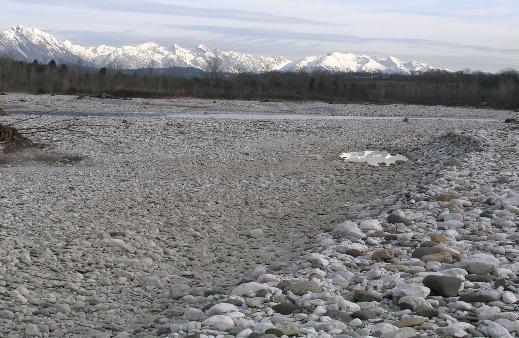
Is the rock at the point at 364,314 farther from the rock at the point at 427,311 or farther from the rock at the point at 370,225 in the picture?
the rock at the point at 370,225

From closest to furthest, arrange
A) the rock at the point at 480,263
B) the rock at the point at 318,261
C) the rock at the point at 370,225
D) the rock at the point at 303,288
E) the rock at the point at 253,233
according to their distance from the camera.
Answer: the rock at the point at 303,288, the rock at the point at 480,263, the rock at the point at 318,261, the rock at the point at 370,225, the rock at the point at 253,233

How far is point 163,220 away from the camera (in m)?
11.1

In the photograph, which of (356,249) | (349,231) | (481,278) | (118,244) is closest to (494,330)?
(481,278)

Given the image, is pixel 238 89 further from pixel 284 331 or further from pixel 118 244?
pixel 284 331

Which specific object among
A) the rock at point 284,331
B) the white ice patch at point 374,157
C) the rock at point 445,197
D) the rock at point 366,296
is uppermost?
the rock at point 445,197

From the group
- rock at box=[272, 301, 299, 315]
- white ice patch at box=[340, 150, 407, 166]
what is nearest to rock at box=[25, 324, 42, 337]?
rock at box=[272, 301, 299, 315]

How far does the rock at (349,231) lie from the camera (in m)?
8.80

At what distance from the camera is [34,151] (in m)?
20.2

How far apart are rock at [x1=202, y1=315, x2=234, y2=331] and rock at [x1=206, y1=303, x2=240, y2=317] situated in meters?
0.26

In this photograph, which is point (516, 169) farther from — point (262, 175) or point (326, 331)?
point (326, 331)

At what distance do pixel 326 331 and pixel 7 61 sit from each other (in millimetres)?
102297

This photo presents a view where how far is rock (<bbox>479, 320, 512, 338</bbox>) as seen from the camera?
4.81m

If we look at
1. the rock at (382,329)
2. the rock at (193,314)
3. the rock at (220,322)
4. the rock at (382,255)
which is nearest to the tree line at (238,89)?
the rock at (382,255)

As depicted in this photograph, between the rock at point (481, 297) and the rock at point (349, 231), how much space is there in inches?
120
